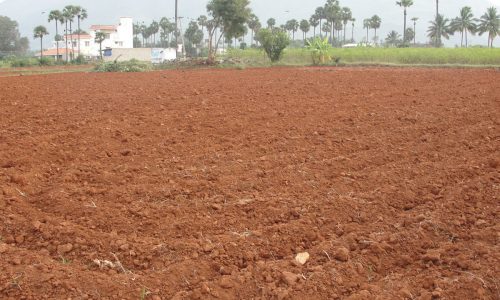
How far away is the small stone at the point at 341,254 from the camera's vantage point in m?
3.98

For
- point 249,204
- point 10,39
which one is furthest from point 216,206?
point 10,39

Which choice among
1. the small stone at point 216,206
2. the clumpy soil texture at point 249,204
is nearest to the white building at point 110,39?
the clumpy soil texture at point 249,204

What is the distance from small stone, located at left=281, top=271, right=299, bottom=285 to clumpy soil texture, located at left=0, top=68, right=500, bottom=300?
0.01m

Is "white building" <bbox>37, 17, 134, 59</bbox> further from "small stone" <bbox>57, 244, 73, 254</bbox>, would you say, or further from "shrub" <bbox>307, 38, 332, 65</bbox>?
"small stone" <bbox>57, 244, 73, 254</bbox>

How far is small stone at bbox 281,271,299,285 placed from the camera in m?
3.63

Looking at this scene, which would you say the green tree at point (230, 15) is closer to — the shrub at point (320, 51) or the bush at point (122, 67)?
the shrub at point (320, 51)

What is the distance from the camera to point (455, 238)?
438cm

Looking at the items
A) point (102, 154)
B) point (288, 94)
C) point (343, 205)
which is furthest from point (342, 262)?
point (288, 94)

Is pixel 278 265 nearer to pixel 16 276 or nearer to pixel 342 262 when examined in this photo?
pixel 342 262

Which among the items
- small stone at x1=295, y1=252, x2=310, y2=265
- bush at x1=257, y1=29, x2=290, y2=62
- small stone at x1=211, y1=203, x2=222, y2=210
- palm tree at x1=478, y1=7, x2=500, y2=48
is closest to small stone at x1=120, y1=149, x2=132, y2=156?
small stone at x1=211, y1=203, x2=222, y2=210

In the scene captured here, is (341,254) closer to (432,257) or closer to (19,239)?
(432,257)

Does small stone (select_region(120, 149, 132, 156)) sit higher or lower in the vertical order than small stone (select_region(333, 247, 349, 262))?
higher

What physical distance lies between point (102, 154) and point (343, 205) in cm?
348

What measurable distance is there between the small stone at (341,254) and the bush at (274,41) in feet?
96.5
